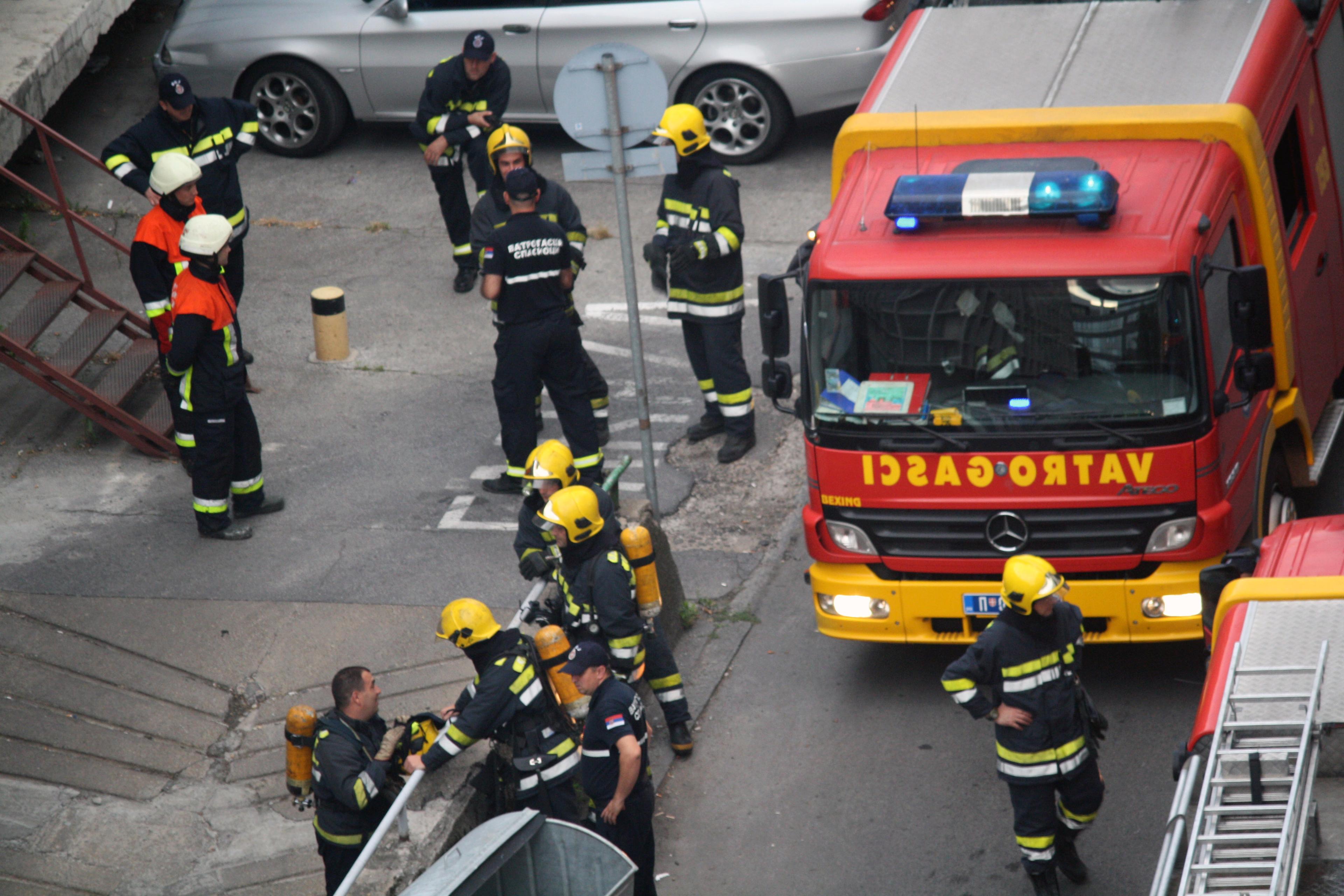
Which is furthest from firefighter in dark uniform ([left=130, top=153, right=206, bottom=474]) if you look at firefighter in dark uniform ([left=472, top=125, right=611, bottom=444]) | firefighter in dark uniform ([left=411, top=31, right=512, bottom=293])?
firefighter in dark uniform ([left=411, top=31, right=512, bottom=293])

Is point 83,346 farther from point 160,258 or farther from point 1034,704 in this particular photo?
point 1034,704

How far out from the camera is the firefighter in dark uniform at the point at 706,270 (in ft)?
31.8

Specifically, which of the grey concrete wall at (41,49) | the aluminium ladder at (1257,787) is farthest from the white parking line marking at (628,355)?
the aluminium ladder at (1257,787)

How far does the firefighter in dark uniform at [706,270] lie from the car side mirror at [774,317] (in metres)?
2.06

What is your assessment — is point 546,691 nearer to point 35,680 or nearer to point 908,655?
point 908,655

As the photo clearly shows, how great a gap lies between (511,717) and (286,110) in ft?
31.5

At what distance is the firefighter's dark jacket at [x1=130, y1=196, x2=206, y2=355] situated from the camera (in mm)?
9625

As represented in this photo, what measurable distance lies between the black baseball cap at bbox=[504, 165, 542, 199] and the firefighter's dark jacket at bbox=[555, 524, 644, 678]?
8.52 ft

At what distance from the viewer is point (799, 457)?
1024 cm

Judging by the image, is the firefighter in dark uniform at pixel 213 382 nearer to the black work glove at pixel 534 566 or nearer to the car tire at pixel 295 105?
the black work glove at pixel 534 566

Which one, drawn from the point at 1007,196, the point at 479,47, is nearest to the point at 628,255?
the point at 1007,196

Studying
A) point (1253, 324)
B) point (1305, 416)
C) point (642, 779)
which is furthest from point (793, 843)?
point (1305, 416)

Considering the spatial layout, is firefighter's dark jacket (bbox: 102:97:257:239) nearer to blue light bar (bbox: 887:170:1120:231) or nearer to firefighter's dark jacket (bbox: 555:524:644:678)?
firefighter's dark jacket (bbox: 555:524:644:678)

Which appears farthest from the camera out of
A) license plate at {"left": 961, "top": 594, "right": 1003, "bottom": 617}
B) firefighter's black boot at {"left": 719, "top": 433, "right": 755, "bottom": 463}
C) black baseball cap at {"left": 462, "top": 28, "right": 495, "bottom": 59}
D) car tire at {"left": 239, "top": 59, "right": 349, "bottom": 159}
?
car tire at {"left": 239, "top": 59, "right": 349, "bottom": 159}
